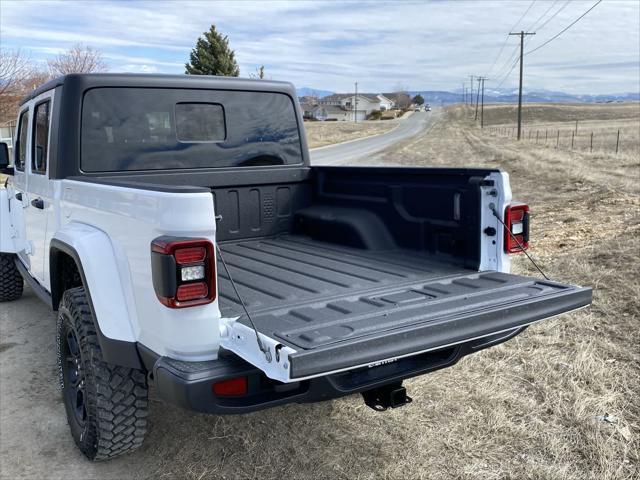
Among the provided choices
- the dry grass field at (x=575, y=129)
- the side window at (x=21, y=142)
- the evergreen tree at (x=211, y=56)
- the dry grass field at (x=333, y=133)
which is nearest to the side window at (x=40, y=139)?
the side window at (x=21, y=142)

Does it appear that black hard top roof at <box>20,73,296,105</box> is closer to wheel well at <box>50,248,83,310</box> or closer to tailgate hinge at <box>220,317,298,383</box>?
wheel well at <box>50,248,83,310</box>

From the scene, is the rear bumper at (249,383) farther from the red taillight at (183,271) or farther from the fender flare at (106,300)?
the red taillight at (183,271)

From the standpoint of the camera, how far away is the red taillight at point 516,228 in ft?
11.4

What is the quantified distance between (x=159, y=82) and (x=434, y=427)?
297 centimetres

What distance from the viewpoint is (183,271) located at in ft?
8.26

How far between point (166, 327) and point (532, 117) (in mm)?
100009

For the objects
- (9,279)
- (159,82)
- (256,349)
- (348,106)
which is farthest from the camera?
(348,106)

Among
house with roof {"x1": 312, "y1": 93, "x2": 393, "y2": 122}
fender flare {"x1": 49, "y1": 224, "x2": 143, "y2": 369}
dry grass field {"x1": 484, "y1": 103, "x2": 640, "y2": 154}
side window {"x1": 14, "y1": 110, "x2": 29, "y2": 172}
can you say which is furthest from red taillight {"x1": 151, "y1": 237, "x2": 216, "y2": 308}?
house with roof {"x1": 312, "y1": 93, "x2": 393, "y2": 122}

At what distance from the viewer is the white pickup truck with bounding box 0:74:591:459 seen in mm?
2527

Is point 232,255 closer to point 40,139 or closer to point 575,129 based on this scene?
point 40,139

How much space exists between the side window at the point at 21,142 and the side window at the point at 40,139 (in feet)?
1.21

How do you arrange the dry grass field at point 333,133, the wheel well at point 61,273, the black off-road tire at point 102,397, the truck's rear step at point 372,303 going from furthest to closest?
the dry grass field at point 333,133, the wheel well at point 61,273, the black off-road tire at point 102,397, the truck's rear step at point 372,303

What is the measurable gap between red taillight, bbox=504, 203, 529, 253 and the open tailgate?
21 centimetres

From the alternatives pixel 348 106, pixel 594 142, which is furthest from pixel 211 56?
pixel 348 106
